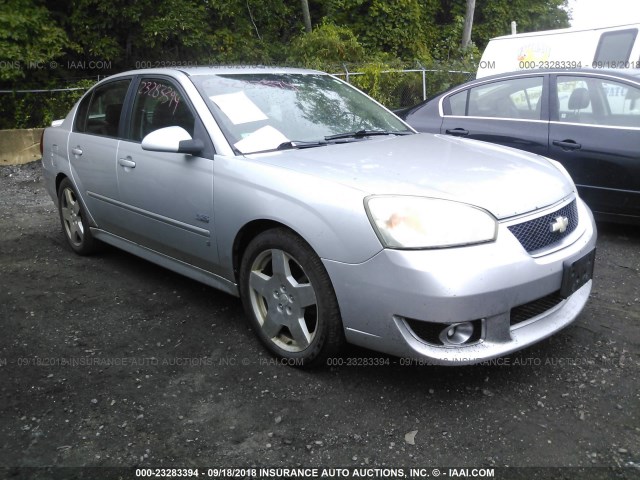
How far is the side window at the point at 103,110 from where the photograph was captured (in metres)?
4.50

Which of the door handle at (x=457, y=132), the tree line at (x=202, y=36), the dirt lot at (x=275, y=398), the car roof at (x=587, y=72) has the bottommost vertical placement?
the dirt lot at (x=275, y=398)

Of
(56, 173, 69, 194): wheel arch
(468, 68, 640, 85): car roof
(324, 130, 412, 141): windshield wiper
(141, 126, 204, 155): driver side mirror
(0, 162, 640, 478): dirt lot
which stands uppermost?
(468, 68, 640, 85): car roof

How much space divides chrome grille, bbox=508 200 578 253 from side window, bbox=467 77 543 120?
2623 mm

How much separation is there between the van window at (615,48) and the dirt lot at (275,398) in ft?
19.5

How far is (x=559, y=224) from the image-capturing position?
2988mm

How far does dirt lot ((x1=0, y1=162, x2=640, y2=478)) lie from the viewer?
2504 mm

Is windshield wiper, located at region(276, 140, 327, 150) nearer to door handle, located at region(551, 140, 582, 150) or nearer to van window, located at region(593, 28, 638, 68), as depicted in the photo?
door handle, located at region(551, 140, 582, 150)

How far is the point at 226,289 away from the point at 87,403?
0.98 metres

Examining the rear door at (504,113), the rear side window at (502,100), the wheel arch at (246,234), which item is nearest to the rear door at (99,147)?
the wheel arch at (246,234)

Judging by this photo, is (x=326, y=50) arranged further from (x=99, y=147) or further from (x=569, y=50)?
(x=99, y=147)

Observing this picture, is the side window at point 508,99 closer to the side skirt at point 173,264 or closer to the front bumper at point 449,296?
the front bumper at point 449,296

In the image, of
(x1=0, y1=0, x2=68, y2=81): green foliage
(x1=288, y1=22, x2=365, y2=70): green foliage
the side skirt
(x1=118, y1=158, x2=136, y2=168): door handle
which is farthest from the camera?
(x1=288, y1=22, x2=365, y2=70): green foliage

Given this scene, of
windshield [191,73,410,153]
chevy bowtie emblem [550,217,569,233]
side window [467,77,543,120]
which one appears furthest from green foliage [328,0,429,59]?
chevy bowtie emblem [550,217,569,233]

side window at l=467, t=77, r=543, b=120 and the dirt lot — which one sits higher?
side window at l=467, t=77, r=543, b=120
